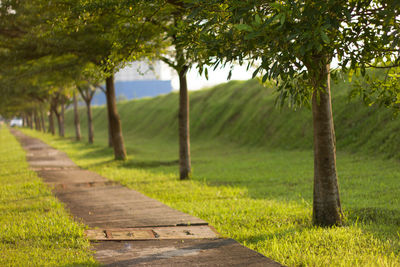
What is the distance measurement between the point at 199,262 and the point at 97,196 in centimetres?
634

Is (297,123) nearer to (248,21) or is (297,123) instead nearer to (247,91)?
(247,91)

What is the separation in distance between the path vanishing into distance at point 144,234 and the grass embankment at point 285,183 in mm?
442

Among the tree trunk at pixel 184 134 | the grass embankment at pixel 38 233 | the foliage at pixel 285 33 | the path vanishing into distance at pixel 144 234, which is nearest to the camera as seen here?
the foliage at pixel 285 33

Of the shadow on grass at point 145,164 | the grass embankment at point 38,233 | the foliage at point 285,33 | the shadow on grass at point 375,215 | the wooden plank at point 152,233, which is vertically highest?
the foliage at point 285,33

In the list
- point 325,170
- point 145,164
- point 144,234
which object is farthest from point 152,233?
point 145,164

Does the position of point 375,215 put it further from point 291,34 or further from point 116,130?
point 116,130

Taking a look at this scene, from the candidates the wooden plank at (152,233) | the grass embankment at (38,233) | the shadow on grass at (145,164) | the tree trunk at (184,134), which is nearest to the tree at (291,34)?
the wooden plank at (152,233)

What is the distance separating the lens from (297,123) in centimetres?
2639

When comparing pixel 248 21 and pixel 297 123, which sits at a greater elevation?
pixel 248 21

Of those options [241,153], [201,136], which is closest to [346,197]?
[241,153]

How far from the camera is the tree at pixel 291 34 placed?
4074 mm

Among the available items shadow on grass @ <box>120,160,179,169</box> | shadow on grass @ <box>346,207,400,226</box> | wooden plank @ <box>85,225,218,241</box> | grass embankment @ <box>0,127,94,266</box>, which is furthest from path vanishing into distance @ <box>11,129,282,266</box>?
shadow on grass @ <box>120,160,179,169</box>

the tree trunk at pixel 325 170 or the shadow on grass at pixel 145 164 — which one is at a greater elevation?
the tree trunk at pixel 325 170

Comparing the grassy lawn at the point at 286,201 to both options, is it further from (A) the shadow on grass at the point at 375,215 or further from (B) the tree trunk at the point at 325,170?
(B) the tree trunk at the point at 325,170
